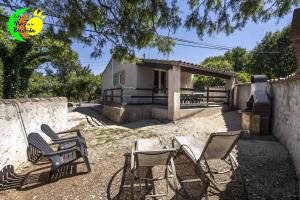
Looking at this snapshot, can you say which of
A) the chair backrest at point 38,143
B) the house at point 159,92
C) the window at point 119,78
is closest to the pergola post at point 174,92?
the house at point 159,92

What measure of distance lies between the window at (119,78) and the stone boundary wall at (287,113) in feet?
32.9

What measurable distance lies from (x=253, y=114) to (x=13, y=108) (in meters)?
7.83

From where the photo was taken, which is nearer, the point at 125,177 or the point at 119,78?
the point at 125,177

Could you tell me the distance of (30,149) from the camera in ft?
13.7

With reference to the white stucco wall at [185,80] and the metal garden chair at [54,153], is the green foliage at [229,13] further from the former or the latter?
the white stucco wall at [185,80]

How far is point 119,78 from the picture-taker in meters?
15.8

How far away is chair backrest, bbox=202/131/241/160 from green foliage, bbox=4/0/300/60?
236 cm

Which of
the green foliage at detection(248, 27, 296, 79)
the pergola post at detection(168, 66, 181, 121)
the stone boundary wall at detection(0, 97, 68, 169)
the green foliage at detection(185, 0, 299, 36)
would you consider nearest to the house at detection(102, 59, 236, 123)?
the pergola post at detection(168, 66, 181, 121)

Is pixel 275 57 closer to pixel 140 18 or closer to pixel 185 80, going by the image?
pixel 185 80

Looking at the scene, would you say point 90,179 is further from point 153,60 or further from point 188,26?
point 153,60

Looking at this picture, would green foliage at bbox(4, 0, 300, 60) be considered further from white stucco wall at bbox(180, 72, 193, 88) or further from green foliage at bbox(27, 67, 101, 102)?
green foliage at bbox(27, 67, 101, 102)

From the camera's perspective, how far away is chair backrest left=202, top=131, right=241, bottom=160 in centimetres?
332

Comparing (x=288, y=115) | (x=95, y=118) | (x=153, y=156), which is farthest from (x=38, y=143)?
(x=95, y=118)

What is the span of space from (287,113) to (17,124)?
758cm
